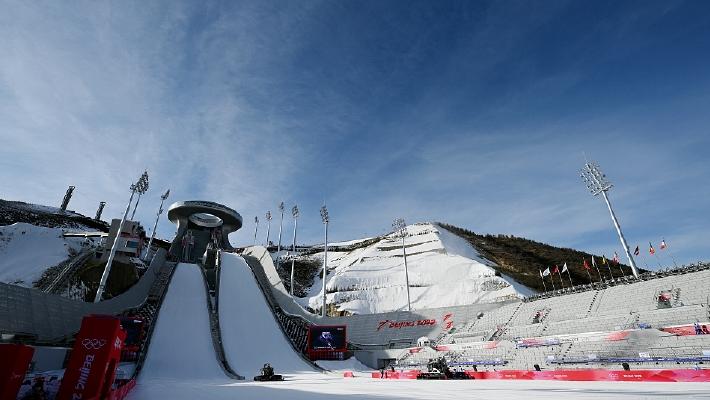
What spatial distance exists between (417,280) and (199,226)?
148ft

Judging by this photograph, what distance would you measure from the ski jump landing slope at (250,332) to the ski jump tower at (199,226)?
2594 cm

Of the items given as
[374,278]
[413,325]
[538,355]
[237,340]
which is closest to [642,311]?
[538,355]

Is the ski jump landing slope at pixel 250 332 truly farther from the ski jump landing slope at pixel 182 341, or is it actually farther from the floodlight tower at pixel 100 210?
the floodlight tower at pixel 100 210

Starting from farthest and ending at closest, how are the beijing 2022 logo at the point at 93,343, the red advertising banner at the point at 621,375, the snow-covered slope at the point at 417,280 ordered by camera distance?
the snow-covered slope at the point at 417,280 < the red advertising banner at the point at 621,375 < the beijing 2022 logo at the point at 93,343

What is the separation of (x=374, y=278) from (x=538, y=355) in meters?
32.4

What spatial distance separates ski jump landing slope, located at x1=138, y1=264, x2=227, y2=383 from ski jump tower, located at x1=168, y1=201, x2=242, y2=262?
28603 millimetres

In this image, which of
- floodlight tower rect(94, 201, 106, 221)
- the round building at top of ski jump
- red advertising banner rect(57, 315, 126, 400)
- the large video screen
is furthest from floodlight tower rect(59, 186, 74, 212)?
red advertising banner rect(57, 315, 126, 400)

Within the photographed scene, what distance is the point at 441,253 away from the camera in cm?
6050

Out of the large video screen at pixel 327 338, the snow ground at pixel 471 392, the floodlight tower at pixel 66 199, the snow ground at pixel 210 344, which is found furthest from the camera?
the floodlight tower at pixel 66 199

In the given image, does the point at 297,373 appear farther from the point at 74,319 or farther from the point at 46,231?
the point at 46,231

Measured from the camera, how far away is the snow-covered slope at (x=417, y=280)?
44.0 m

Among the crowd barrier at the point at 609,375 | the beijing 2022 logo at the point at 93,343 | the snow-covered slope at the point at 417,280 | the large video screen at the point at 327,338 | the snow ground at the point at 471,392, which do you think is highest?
the snow-covered slope at the point at 417,280

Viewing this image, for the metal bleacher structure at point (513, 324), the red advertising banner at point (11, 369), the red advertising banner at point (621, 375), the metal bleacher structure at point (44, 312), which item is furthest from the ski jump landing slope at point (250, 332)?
the red advertising banner at point (11, 369)

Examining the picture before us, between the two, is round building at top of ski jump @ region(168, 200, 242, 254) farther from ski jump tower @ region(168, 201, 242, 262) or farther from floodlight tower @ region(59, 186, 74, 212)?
floodlight tower @ region(59, 186, 74, 212)
